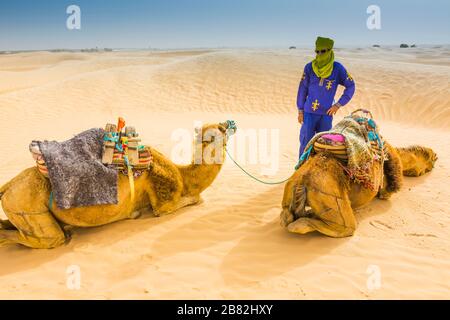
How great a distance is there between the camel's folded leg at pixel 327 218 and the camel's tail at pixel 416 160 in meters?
2.38

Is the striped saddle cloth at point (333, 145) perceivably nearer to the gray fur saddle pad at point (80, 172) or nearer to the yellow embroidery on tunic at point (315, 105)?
the yellow embroidery on tunic at point (315, 105)

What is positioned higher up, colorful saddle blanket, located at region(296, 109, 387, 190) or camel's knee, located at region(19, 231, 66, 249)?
colorful saddle blanket, located at region(296, 109, 387, 190)

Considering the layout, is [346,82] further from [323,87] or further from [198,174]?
[198,174]

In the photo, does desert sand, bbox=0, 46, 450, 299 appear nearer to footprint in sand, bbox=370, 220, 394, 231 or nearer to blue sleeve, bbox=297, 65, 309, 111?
footprint in sand, bbox=370, 220, 394, 231

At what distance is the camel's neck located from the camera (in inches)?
193

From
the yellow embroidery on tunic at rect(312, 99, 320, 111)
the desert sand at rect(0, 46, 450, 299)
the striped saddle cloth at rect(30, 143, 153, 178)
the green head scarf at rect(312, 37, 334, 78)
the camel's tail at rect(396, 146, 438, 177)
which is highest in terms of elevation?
the green head scarf at rect(312, 37, 334, 78)

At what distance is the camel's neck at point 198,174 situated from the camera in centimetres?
490

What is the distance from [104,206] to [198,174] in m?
1.31

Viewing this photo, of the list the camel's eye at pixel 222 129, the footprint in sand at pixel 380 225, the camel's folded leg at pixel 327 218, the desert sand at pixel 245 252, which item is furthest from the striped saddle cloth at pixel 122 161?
the footprint in sand at pixel 380 225

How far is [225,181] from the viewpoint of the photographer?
652 cm

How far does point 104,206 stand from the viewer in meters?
4.17

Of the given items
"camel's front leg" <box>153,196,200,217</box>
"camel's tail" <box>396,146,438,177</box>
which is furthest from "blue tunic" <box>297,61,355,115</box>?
"camel's front leg" <box>153,196,200,217</box>

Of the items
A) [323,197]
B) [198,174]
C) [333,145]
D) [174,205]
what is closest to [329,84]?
[333,145]

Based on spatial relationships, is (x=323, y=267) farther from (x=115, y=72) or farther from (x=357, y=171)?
(x=115, y=72)
